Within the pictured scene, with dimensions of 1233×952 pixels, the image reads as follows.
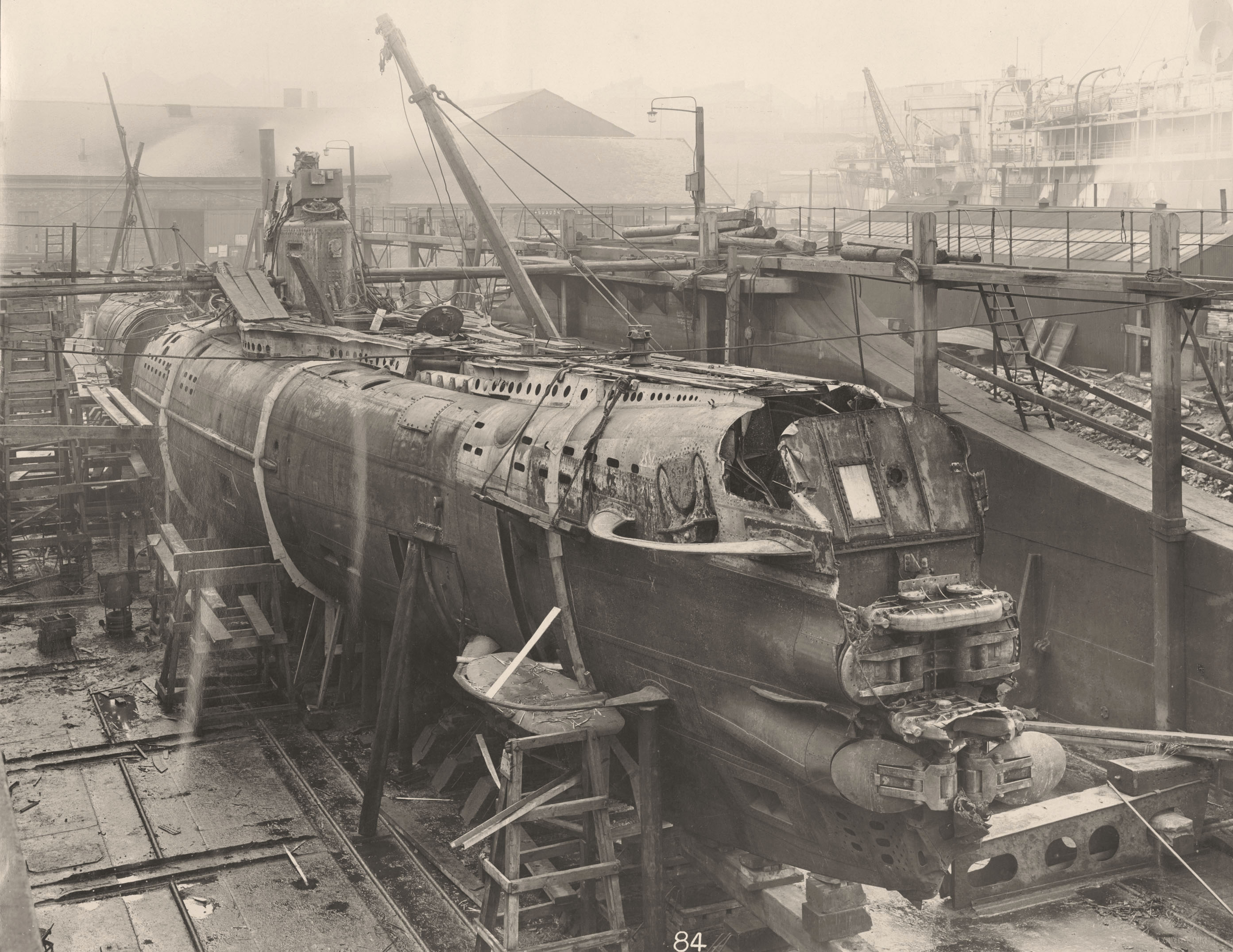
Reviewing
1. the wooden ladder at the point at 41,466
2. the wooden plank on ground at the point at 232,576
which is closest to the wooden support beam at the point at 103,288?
the wooden ladder at the point at 41,466

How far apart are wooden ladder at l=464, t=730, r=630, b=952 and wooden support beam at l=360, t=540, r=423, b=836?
296 centimetres

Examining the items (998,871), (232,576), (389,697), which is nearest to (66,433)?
(232,576)

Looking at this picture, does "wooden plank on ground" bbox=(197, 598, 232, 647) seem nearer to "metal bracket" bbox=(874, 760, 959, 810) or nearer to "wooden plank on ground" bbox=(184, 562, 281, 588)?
"wooden plank on ground" bbox=(184, 562, 281, 588)

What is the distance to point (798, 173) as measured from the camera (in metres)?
96.0

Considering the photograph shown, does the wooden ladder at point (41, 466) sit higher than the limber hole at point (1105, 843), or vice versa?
the wooden ladder at point (41, 466)

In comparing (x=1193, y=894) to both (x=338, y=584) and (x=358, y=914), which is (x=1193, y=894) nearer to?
(x=358, y=914)

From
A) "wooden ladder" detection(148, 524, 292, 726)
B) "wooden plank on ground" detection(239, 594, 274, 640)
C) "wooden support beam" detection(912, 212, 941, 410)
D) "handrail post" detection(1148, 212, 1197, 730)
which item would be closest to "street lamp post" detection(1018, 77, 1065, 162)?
"wooden support beam" detection(912, 212, 941, 410)

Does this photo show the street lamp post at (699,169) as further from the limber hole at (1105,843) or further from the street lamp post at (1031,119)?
the street lamp post at (1031,119)

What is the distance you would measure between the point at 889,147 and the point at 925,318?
5821cm

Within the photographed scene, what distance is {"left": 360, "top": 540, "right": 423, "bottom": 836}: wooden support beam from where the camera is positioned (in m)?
14.3

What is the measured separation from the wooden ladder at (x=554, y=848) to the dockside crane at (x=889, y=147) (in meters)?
60.8

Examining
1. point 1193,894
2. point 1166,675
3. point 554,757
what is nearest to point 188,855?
point 554,757

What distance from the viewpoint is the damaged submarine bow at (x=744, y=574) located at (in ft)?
33.1

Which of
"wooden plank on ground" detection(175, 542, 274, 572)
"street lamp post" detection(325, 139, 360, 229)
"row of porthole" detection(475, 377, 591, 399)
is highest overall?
"street lamp post" detection(325, 139, 360, 229)
